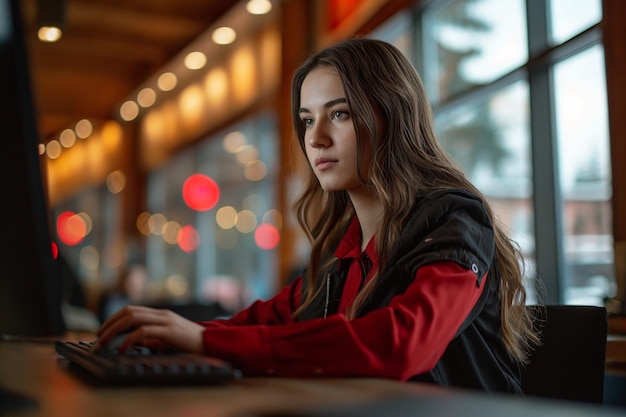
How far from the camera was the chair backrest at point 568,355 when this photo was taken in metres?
1.30

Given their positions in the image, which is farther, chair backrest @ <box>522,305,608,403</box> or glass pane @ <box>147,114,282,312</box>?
glass pane @ <box>147,114,282,312</box>

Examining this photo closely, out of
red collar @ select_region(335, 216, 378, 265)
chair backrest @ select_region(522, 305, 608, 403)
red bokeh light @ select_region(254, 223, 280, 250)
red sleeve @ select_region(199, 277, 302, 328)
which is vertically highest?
red bokeh light @ select_region(254, 223, 280, 250)

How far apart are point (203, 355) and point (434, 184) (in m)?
0.62

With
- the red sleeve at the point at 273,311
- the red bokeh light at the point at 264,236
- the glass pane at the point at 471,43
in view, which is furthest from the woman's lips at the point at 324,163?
the red bokeh light at the point at 264,236

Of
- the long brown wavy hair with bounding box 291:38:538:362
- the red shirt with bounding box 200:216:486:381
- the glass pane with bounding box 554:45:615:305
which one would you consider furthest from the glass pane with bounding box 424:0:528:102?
the red shirt with bounding box 200:216:486:381

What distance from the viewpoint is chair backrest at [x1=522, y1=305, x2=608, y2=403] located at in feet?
4.26

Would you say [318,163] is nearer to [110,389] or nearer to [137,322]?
[137,322]

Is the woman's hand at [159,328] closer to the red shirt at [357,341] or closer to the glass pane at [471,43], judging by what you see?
the red shirt at [357,341]

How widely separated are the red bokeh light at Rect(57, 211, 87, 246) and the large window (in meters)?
10.9

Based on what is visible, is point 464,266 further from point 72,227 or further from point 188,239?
point 72,227

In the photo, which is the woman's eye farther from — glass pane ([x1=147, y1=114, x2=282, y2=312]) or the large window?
glass pane ([x1=147, y1=114, x2=282, y2=312])

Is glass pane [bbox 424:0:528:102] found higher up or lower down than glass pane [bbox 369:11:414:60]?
lower down

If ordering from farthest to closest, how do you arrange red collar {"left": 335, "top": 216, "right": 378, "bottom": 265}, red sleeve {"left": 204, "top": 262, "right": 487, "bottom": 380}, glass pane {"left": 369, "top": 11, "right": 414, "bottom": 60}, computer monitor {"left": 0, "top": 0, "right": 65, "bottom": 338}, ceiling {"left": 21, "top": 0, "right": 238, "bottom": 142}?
ceiling {"left": 21, "top": 0, "right": 238, "bottom": 142} < glass pane {"left": 369, "top": 11, "right": 414, "bottom": 60} < red collar {"left": 335, "top": 216, "right": 378, "bottom": 265} < red sleeve {"left": 204, "top": 262, "right": 487, "bottom": 380} < computer monitor {"left": 0, "top": 0, "right": 65, "bottom": 338}

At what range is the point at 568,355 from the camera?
1326 mm
